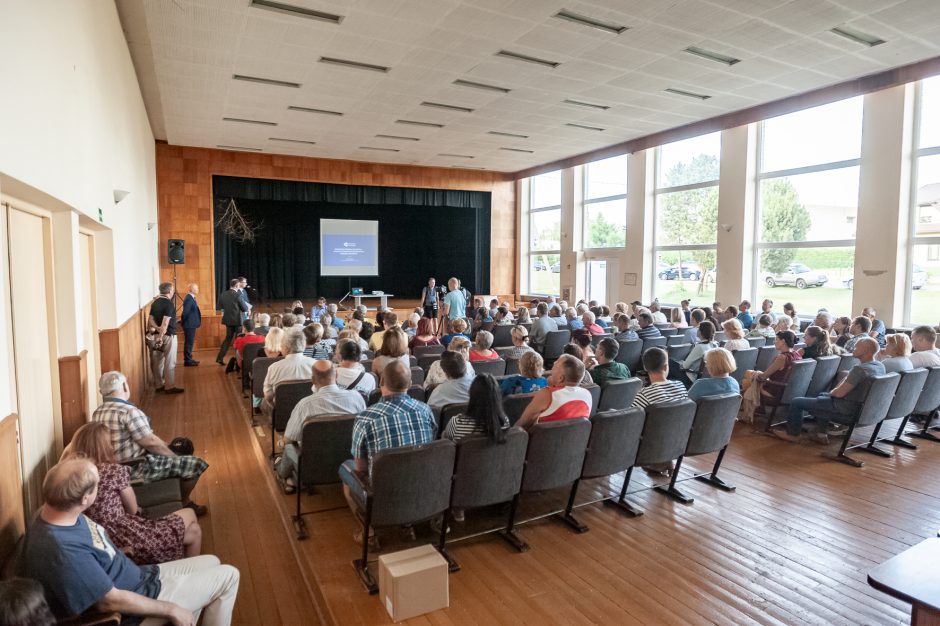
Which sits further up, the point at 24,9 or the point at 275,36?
the point at 275,36

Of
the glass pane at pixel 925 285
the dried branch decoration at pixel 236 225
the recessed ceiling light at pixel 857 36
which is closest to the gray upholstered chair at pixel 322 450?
the recessed ceiling light at pixel 857 36

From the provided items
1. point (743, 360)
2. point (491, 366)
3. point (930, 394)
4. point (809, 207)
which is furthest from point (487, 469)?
point (809, 207)

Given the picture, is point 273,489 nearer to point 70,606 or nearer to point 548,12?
point 70,606

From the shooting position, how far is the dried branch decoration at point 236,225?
550 inches

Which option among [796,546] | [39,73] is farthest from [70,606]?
[796,546]

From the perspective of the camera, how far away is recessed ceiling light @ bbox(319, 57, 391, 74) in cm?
743

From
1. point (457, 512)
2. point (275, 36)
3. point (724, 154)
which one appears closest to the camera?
point (457, 512)

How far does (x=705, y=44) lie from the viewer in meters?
6.94

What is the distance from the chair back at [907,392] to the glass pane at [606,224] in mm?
8696

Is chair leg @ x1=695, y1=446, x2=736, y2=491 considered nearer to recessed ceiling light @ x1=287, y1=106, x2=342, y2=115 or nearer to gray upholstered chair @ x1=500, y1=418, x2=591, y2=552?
gray upholstered chair @ x1=500, y1=418, x2=591, y2=552

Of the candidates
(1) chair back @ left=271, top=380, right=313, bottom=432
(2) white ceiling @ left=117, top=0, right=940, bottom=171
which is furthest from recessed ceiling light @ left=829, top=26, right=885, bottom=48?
(1) chair back @ left=271, top=380, right=313, bottom=432

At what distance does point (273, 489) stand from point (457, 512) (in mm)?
1476

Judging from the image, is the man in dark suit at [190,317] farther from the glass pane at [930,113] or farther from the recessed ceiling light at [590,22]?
the glass pane at [930,113]

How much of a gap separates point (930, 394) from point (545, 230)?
1164 cm
